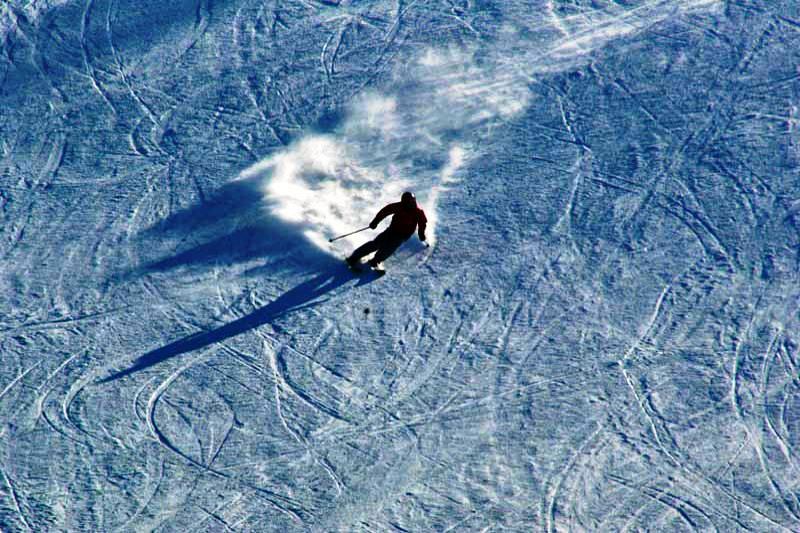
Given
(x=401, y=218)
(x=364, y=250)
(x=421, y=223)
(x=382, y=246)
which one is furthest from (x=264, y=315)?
(x=421, y=223)

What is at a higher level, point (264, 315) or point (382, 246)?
point (382, 246)

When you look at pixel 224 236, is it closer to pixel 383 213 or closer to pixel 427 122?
pixel 383 213

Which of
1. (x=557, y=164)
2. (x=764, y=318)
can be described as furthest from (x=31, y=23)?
(x=764, y=318)

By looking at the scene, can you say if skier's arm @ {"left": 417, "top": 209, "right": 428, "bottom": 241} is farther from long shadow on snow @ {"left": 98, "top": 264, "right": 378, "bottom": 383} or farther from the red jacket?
long shadow on snow @ {"left": 98, "top": 264, "right": 378, "bottom": 383}

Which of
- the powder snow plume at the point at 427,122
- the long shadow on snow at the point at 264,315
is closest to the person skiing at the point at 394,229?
the long shadow on snow at the point at 264,315

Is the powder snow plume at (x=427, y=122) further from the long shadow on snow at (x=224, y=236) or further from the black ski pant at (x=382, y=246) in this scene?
A: the black ski pant at (x=382, y=246)

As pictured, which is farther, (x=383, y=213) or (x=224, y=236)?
(x=224, y=236)
